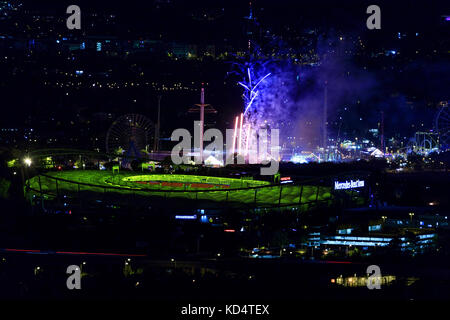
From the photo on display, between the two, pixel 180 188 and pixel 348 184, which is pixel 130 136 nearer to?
pixel 180 188

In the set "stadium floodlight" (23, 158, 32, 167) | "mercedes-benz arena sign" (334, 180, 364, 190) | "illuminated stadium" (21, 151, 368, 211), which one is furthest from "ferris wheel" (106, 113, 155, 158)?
"mercedes-benz arena sign" (334, 180, 364, 190)

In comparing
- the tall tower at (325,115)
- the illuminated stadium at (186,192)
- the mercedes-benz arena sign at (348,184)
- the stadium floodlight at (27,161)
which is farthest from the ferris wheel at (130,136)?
the tall tower at (325,115)

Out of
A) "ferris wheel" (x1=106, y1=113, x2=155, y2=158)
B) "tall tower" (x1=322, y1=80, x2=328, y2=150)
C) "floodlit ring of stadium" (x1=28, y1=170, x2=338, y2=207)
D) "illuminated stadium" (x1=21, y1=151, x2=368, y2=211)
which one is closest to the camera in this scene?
"illuminated stadium" (x1=21, y1=151, x2=368, y2=211)

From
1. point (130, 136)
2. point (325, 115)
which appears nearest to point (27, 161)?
point (130, 136)

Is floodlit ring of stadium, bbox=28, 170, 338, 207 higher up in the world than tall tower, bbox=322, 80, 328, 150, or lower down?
lower down

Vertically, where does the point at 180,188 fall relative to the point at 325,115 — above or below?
below

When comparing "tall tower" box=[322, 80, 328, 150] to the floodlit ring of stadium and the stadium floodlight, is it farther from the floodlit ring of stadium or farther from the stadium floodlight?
the stadium floodlight

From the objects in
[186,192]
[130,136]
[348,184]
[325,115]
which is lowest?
[186,192]

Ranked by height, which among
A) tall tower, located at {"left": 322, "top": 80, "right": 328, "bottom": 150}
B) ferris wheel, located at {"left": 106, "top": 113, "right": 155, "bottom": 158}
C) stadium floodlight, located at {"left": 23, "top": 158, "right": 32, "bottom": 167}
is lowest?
stadium floodlight, located at {"left": 23, "top": 158, "right": 32, "bottom": 167}
